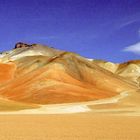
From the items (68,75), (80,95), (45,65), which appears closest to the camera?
(80,95)

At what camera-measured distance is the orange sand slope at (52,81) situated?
101 meters

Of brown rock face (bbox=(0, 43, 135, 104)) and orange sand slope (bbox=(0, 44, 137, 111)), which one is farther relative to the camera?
brown rock face (bbox=(0, 43, 135, 104))

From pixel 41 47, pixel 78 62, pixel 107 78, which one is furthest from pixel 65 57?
pixel 41 47

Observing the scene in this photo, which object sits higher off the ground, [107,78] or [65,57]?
[65,57]

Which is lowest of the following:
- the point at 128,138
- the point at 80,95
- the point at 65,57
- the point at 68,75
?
the point at 128,138

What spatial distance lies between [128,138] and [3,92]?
92.4 meters

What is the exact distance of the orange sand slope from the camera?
101 meters

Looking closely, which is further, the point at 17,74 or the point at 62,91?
the point at 17,74

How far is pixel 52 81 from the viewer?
11456cm

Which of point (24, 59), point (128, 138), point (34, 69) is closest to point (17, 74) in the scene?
point (34, 69)

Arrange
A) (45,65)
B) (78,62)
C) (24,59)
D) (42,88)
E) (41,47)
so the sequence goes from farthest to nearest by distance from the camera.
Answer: (41,47)
(24,59)
(78,62)
(45,65)
(42,88)

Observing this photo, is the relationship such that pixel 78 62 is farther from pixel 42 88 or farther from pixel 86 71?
pixel 42 88

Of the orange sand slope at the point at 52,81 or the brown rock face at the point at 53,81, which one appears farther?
the brown rock face at the point at 53,81

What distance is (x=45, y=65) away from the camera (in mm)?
134875
